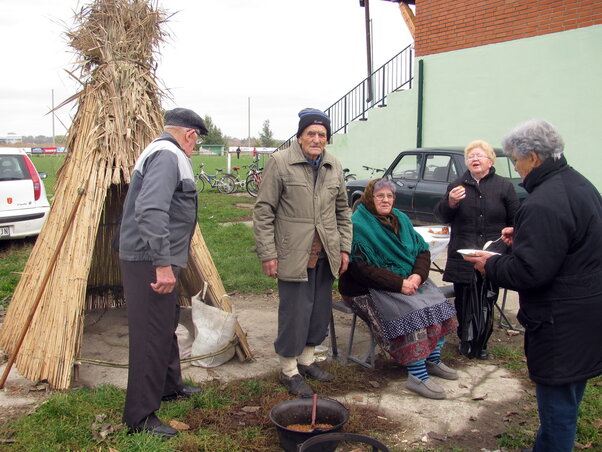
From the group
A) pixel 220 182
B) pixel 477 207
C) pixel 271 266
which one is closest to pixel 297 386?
pixel 271 266

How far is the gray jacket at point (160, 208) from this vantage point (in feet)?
10.1

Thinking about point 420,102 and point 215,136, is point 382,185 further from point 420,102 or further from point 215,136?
point 215,136

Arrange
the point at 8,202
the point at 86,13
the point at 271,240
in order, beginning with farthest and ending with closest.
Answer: the point at 8,202, the point at 86,13, the point at 271,240

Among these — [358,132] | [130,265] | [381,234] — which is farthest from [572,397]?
[358,132]

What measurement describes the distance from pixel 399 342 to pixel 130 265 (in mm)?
2019

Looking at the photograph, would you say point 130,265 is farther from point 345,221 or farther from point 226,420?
point 345,221

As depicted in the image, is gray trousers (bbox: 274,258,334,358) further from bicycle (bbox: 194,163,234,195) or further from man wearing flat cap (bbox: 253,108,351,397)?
bicycle (bbox: 194,163,234,195)

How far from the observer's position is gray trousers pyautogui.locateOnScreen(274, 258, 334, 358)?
4023 millimetres

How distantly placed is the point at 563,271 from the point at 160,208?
2.03 metres

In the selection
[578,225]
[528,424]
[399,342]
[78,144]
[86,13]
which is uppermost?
[86,13]

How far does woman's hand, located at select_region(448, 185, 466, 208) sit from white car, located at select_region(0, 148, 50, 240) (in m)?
6.34

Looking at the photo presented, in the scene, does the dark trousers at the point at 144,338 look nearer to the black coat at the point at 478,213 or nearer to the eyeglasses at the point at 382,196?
the eyeglasses at the point at 382,196

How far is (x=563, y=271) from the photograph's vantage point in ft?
8.76

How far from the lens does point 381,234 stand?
437cm
